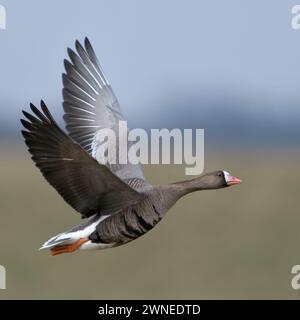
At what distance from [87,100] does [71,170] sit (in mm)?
1991

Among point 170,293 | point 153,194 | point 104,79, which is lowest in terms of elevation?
point 170,293

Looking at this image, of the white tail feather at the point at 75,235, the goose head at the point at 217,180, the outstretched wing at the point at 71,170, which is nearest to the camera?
the outstretched wing at the point at 71,170

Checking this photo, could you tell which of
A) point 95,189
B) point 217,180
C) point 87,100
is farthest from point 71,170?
point 87,100

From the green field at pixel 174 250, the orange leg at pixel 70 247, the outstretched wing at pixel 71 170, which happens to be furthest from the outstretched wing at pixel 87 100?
the green field at pixel 174 250

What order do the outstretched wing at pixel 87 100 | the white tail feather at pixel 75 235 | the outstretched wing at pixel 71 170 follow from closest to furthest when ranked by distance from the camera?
the outstretched wing at pixel 71 170
the white tail feather at pixel 75 235
the outstretched wing at pixel 87 100

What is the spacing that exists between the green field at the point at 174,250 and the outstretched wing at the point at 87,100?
13.2 ft

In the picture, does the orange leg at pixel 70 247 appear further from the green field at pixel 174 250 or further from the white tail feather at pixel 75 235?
the green field at pixel 174 250

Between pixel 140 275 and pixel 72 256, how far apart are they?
1.13m

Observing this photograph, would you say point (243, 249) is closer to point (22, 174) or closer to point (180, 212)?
point (180, 212)

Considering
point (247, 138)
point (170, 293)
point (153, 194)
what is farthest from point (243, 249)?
point (247, 138)

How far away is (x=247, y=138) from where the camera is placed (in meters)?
32.5

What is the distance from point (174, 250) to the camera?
1709cm

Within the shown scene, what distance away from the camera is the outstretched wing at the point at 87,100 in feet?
35.8

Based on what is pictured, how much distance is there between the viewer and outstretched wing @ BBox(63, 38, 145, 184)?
1090 centimetres
